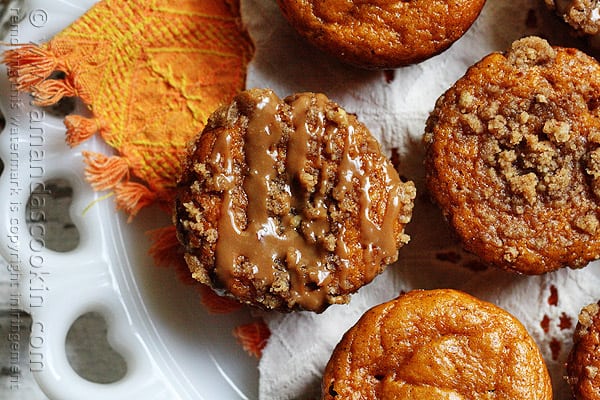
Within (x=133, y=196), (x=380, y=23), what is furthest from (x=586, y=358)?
(x=133, y=196)

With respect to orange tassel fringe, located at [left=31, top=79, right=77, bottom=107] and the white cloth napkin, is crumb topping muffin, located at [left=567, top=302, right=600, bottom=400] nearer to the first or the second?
the white cloth napkin

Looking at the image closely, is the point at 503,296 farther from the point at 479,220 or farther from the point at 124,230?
the point at 124,230

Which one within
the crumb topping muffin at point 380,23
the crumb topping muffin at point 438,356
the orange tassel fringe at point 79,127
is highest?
the crumb topping muffin at point 380,23

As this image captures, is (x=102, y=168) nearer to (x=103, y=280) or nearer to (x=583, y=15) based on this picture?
(x=103, y=280)

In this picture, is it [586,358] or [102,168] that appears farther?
[102,168]

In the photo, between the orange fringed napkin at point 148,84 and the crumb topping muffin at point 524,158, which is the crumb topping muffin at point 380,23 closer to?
the crumb topping muffin at point 524,158

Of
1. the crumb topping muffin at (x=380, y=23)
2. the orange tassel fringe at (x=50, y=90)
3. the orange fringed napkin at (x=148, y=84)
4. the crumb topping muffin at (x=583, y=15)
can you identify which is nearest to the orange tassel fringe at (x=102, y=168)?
the orange fringed napkin at (x=148, y=84)

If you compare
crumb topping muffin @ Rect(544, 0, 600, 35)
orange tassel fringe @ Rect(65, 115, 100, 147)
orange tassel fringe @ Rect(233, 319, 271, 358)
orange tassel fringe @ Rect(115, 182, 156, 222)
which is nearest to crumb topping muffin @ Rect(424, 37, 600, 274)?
crumb topping muffin @ Rect(544, 0, 600, 35)
